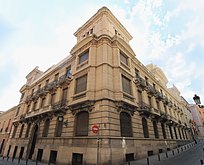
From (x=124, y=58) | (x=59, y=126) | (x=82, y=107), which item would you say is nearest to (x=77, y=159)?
(x=82, y=107)

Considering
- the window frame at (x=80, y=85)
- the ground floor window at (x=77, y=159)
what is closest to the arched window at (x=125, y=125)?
the ground floor window at (x=77, y=159)

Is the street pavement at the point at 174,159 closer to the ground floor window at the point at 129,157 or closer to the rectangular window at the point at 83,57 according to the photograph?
the ground floor window at the point at 129,157

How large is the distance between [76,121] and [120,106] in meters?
4.79

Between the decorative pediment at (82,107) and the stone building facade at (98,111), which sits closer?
the stone building facade at (98,111)

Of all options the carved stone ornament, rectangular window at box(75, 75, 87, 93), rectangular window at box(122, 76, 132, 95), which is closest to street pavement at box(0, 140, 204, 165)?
the carved stone ornament

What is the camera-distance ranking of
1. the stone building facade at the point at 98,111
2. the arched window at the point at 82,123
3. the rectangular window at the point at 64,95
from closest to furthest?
the stone building facade at the point at 98,111, the arched window at the point at 82,123, the rectangular window at the point at 64,95

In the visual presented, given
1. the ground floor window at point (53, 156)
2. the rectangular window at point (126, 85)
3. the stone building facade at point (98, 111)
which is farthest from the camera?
the rectangular window at point (126, 85)

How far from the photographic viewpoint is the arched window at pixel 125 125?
39.2 feet

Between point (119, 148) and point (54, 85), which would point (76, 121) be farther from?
point (54, 85)

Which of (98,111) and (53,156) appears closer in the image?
(98,111)

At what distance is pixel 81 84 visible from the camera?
14391mm

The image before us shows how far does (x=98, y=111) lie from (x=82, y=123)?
7.79 feet

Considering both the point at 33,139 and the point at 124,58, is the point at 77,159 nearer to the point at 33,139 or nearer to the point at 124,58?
the point at 33,139

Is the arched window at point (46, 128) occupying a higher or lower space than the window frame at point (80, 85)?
lower
